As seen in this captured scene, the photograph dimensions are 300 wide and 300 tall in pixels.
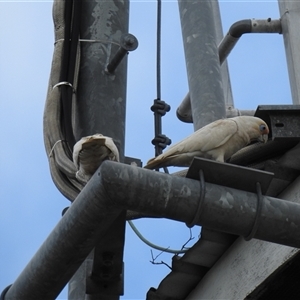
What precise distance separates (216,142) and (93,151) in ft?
3.38

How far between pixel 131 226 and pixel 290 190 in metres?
2.26

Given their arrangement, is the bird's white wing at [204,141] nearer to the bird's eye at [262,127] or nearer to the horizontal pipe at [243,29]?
the bird's eye at [262,127]

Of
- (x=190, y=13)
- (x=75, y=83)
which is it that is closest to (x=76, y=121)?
(x=75, y=83)

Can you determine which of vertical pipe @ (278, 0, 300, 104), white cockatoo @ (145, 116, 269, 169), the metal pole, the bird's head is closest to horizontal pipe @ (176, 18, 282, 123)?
vertical pipe @ (278, 0, 300, 104)

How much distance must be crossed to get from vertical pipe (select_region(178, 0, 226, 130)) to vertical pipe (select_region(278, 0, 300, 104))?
2.88ft

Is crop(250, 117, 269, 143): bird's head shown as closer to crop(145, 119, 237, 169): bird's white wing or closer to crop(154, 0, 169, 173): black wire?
crop(145, 119, 237, 169): bird's white wing

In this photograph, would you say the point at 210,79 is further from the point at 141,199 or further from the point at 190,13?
the point at 141,199

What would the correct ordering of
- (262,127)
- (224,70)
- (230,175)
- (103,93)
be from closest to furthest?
(230,175) → (262,127) → (103,93) → (224,70)

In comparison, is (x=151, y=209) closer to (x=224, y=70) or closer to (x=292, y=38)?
(x=292, y=38)

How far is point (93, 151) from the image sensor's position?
5.04 meters

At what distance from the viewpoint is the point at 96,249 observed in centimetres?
485

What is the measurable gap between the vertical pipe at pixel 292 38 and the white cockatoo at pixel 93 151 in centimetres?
391

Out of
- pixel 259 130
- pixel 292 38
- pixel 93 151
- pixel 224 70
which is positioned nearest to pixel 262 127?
pixel 259 130

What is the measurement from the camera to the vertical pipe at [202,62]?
7625mm
